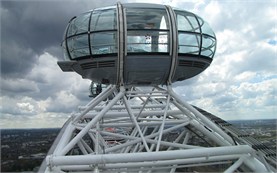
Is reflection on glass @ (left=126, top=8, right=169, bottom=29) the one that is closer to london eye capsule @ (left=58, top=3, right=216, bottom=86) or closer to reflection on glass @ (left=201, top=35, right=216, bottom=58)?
london eye capsule @ (left=58, top=3, right=216, bottom=86)

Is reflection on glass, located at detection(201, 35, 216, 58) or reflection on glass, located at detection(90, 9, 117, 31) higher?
reflection on glass, located at detection(90, 9, 117, 31)

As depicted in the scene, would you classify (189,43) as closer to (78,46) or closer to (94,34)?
(94,34)

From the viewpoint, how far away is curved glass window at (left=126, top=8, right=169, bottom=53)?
11.1 m

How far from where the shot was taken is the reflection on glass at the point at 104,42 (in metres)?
11.0

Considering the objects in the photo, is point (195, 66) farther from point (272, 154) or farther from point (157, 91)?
point (272, 154)

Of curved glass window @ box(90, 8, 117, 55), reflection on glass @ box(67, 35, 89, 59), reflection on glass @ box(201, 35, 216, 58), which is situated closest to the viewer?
curved glass window @ box(90, 8, 117, 55)

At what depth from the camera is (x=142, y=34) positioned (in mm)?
11141

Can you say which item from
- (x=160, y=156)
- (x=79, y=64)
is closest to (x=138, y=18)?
(x=79, y=64)

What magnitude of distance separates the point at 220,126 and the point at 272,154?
2.04 metres

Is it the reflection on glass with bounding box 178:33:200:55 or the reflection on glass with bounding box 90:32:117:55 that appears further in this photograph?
the reflection on glass with bounding box 178:33:200:55

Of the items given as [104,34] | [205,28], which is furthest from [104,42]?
[205,28]

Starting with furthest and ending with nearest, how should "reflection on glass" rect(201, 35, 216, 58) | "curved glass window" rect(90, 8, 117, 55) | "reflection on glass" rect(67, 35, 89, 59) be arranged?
"reflection on glass" rect(201, 35, 216, 58) → "reflection on glass" rect(67, 35, 89, 59) → "curved glass window" rect(90, 8, 117, 55)

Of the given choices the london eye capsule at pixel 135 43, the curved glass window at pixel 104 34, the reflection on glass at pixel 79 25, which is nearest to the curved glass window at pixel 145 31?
the london eye capsule at pixel 135 43

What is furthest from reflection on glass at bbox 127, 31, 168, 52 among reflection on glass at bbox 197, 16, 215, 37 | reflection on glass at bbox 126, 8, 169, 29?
reflection on glass at bbox 197, 16, 215, 37
